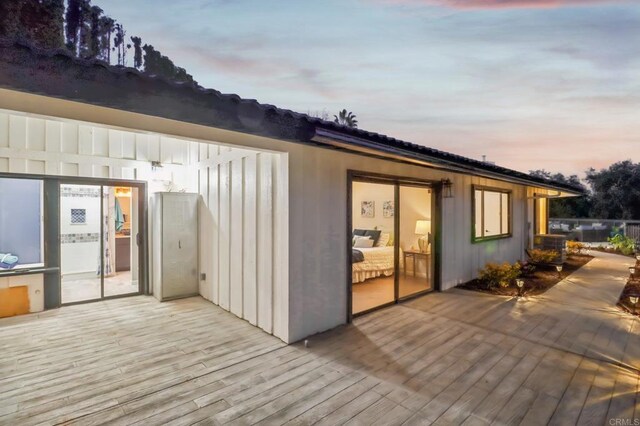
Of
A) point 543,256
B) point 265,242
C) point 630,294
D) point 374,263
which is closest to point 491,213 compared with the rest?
point 543,256

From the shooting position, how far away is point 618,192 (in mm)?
20359

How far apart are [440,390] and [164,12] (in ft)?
34.1

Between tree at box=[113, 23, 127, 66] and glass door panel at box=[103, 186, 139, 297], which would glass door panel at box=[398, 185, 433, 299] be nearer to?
glass door panel at box=[103, 186, 139, 297]

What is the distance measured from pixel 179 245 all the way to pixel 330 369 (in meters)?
3.79

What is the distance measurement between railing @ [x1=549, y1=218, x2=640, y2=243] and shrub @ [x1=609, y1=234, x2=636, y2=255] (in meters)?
1.71

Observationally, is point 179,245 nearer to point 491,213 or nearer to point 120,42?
point 491,213

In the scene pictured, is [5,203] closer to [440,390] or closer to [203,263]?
[203,263]

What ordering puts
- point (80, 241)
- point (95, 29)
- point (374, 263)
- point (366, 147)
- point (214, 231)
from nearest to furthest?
point (366, 147)
point (214, 231)
point (80, 241)
point (374, 263)
point (95, 29)

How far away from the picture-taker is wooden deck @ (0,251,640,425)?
2.36m

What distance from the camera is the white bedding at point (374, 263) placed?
6492mm

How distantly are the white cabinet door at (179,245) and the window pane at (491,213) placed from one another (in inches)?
257

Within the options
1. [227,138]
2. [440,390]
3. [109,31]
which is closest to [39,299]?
[227,138]

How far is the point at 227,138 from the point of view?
2988mm

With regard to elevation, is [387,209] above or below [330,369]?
above
